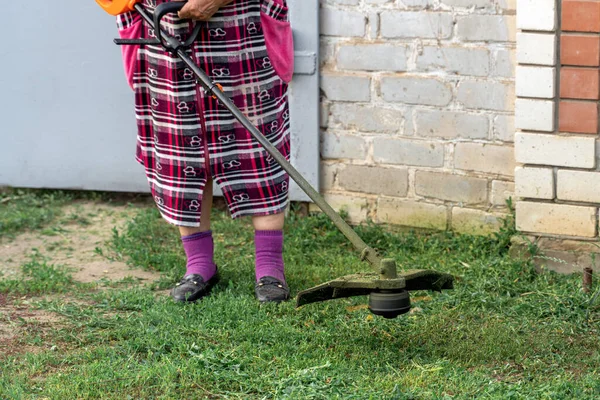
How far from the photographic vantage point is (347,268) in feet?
13.8

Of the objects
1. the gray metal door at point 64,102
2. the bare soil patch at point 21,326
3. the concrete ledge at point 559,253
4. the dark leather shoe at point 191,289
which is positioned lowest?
the bare soil patch at point 21,326

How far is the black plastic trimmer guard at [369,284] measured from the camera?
10.3ft

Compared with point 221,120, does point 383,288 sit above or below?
below

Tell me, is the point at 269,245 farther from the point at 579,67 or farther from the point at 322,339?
the point at 579,67

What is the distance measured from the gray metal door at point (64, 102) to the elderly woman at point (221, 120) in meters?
1.17

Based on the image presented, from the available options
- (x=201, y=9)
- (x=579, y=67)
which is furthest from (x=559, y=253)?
(x=201, y=9)

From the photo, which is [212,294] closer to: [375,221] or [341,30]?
[375,221]

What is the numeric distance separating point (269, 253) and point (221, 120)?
584 millimetres

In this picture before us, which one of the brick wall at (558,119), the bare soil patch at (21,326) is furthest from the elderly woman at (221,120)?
the brick wall at (558,119)

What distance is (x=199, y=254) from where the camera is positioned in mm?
4004

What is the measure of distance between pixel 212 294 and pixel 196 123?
69 cm

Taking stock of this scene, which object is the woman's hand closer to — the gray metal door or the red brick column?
the red brick column

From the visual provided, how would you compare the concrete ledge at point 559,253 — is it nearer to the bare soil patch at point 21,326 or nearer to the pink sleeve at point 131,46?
the pink sleeve at point 131,46

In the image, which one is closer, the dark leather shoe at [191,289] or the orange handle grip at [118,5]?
the orange handle grip at [118,5]
